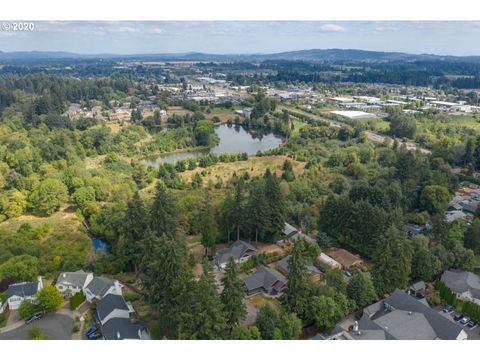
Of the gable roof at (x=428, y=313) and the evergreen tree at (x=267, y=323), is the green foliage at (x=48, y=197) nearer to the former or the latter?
the evergreen tree at (x=267, y=323)

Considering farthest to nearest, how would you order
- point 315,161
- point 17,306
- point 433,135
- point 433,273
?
point 433,135 → point 315,161 → point 433,273 → point 17,306

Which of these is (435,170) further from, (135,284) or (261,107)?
(261,107)

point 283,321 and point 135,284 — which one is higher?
point 283,321

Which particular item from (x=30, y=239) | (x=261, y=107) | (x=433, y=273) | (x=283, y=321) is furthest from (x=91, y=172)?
(x=261, y=107)

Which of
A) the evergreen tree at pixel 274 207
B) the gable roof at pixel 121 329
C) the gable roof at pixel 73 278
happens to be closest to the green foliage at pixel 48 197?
the gable roof at pixel 73 278

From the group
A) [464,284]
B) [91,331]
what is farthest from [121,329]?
[464,284]

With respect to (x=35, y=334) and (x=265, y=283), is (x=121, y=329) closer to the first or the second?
(x=35, y=334)

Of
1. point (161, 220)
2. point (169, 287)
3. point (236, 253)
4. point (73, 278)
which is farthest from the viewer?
point (236, 253)
